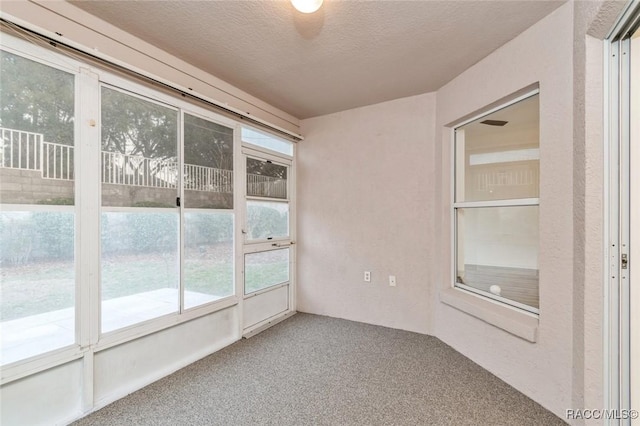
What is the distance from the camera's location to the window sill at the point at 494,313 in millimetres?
1929

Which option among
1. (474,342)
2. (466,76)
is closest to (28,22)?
(466,76)

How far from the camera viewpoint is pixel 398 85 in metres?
2.79

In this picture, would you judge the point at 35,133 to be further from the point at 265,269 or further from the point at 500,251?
the point at 500,251

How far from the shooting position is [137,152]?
80.9 inches

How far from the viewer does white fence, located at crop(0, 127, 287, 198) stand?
1518 mm

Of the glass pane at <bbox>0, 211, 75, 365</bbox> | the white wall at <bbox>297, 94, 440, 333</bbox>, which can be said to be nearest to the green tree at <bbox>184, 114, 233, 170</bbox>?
the glass pane at <bbox>0, 211, 75, 365</bbox>

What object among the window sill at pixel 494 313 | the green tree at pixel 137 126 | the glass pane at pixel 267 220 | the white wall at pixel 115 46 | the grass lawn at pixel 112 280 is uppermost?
the white wall at pixel 115 46

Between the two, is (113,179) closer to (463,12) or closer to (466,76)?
(463,12)

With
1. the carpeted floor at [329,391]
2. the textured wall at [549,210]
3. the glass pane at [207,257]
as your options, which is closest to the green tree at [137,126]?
the glass pane at [207,257]

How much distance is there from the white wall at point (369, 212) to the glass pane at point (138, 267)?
5.78ft

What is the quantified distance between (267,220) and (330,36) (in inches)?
80.3

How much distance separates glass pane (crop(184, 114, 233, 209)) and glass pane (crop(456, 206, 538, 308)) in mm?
2333

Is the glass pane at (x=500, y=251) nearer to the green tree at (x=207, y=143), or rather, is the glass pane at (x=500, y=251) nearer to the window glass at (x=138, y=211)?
the green tree at (x=207, y=143)

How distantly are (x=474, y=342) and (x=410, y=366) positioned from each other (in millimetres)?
601
